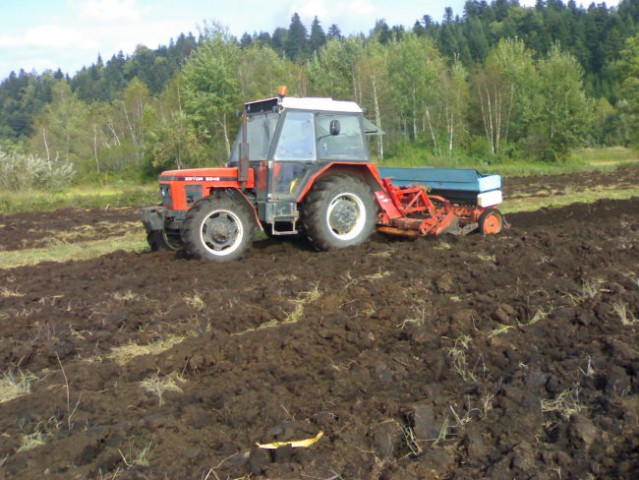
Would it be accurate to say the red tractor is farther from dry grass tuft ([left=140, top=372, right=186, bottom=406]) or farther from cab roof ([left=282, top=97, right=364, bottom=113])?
dry grass tuft ([left=140, top=372, right=186, bottom=406])

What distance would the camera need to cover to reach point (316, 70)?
50.4 metres

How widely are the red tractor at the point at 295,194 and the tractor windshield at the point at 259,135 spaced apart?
14 millimetres

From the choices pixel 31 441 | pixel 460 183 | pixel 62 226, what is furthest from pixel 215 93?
pixel 31 441

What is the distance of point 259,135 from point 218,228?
157cm

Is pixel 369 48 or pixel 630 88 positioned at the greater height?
pixel 369 48

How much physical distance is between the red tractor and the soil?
3.16 feet

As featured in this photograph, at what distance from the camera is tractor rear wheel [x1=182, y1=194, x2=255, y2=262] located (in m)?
9.00

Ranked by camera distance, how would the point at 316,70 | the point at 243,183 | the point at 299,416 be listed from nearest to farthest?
the point at 299,416
the point at 243,183
the point at 316,70

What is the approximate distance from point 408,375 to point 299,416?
0.87 metres

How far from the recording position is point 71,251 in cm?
1244

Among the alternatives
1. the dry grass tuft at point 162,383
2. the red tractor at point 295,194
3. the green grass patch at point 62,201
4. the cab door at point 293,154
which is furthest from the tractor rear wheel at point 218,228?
the green grass patch at point 62,201

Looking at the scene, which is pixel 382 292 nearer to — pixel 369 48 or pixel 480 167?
pixel 480 167

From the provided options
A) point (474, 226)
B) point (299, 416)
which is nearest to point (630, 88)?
point (474, 226)

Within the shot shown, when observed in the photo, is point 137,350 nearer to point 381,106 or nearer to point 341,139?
point 341,139
